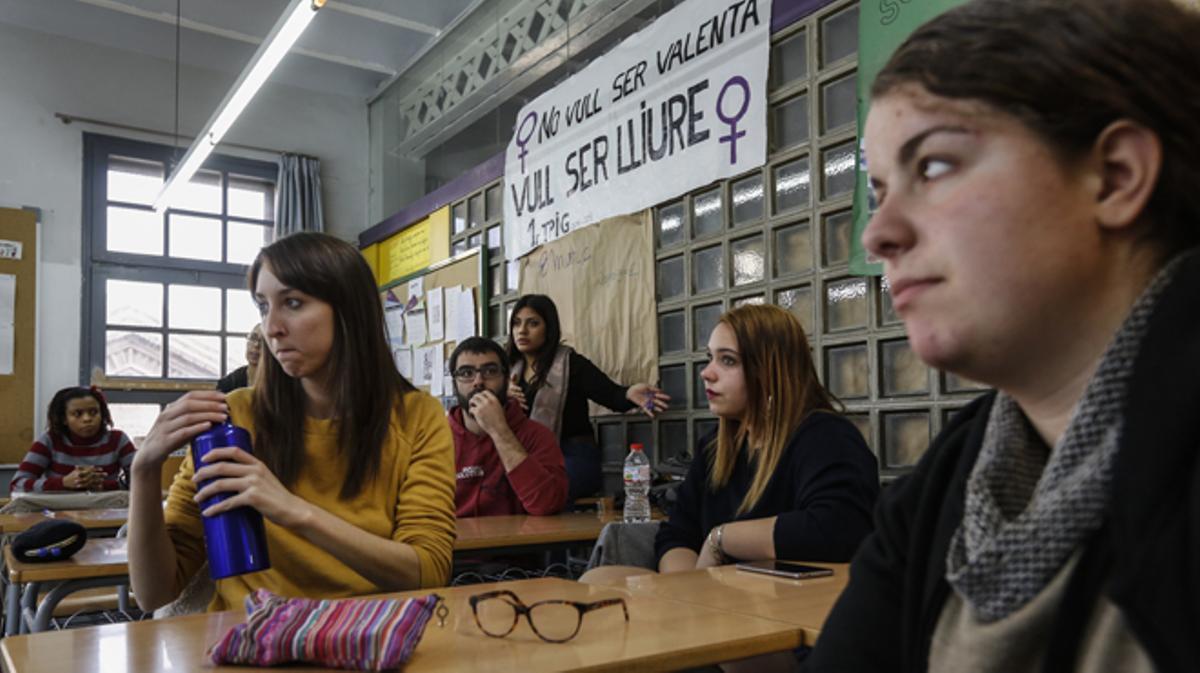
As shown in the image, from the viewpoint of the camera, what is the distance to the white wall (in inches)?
259

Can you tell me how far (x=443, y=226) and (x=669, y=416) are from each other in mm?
2598

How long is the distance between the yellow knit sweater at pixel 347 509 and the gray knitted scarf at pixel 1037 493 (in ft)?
3.75

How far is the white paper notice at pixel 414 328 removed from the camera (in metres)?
6.24

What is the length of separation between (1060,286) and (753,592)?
3.29 ft

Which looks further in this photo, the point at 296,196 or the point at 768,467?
the point at 296,196

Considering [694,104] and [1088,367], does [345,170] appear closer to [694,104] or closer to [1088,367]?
[694,104]

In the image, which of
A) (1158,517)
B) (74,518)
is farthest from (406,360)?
(1158,517)

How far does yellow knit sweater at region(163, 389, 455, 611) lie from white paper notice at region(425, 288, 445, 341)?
4.27 metres

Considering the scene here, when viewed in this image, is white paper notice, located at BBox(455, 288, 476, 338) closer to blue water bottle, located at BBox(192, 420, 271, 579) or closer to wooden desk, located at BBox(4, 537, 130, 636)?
wooden desk, located at BBox(4, 537, 130, 636)

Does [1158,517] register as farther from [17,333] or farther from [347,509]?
[17,333]

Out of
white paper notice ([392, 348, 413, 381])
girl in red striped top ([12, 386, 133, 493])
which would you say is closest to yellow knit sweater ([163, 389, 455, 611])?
girl in red striped top ([12, 386, 133, 493])

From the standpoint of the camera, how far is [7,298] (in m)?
6.36

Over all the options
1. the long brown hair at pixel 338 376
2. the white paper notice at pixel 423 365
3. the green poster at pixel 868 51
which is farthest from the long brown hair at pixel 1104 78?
the white paper notice at pixel 423 365

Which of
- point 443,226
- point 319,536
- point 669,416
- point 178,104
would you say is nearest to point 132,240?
point 178,104
